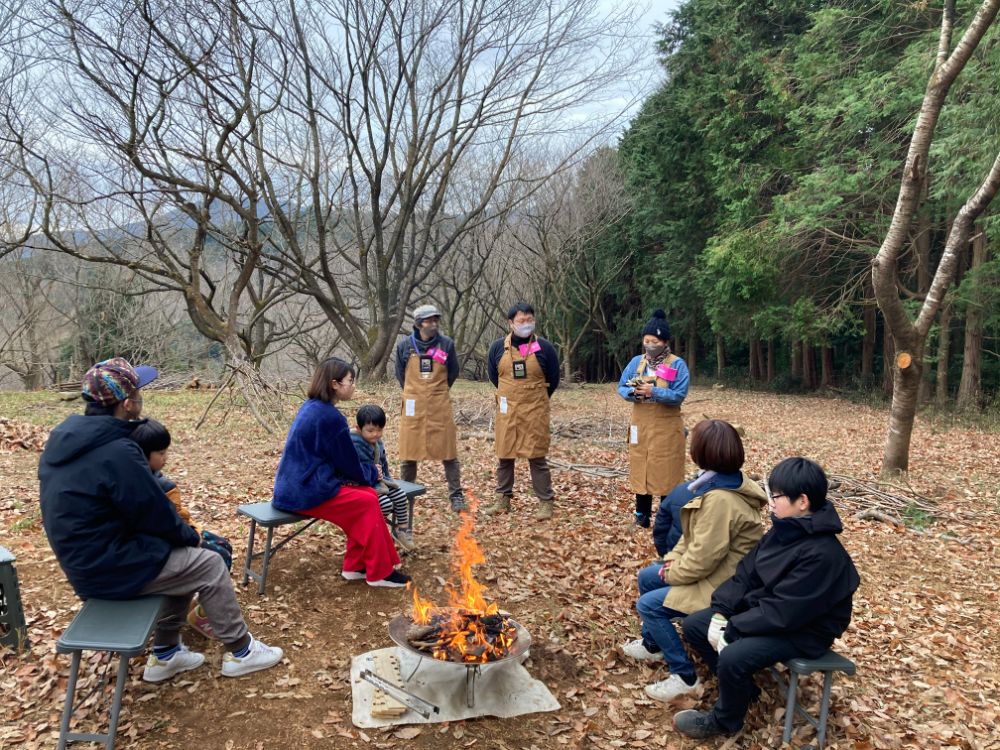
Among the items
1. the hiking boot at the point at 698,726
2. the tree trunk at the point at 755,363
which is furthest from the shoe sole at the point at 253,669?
the tree trunk at the point at 755,363

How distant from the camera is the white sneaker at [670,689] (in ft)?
11.4

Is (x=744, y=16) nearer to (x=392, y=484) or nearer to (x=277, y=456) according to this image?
(x=277, y=456)

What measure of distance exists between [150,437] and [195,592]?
35.6 inches

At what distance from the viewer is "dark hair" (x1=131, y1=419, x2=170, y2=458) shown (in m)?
3.58

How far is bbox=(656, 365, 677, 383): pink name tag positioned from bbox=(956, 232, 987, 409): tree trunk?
1170 cm

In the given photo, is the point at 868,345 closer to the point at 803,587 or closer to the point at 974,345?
the point at 974,345

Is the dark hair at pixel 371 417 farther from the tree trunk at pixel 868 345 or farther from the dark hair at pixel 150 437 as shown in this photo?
the tree trunk at pixel 868 345

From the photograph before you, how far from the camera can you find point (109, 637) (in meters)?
2.84

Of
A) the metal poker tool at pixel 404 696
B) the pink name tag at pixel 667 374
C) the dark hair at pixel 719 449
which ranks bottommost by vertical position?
the metal poker tool at pixel 404 696

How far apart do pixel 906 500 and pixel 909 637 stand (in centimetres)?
347

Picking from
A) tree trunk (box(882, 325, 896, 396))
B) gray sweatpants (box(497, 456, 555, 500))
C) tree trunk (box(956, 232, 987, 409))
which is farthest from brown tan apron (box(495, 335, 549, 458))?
tree trunk (box(882, 325, 896, 396))

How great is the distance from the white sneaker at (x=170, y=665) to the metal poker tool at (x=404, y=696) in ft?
3.10

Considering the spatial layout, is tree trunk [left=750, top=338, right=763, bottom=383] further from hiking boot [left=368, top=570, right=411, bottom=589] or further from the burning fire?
the burning fire

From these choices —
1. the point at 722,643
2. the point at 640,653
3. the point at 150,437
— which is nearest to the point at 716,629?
the point at 722,643
